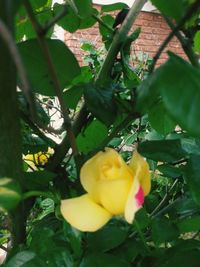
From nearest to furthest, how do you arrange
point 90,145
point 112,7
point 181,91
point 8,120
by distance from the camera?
point 181,91
point 8,120
point 90,145
point 112,7

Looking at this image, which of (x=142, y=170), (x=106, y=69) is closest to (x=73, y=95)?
(x=106, y=69)

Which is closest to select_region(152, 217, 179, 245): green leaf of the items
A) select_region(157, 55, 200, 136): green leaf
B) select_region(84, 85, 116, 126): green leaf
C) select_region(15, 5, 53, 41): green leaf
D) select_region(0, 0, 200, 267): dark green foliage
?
select_region(0, 0, 200, 267): dark green foliage

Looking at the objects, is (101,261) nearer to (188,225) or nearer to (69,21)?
(188,225)

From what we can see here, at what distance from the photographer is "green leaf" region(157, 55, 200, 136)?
32 centimetres

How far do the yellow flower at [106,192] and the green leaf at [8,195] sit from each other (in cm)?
5

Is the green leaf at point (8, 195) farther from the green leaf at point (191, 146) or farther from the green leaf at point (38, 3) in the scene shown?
the green leaf at point (38, 3)

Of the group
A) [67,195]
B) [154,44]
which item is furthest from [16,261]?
[154,44]

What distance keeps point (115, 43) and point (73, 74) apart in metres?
0.07

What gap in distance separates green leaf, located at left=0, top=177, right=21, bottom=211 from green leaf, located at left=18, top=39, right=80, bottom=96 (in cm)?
19

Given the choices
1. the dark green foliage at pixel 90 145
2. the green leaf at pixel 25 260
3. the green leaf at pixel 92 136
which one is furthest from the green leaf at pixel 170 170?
the green leaf at pixel 25 260

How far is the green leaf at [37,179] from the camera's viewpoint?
546mm

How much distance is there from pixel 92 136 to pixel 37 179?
16 cm

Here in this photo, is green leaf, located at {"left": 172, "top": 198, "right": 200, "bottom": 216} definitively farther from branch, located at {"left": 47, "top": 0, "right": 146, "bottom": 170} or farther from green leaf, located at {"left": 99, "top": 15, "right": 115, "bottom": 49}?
green leaf, located at {"left": 99, "top": 15, "right": 115, "bottom": 49}

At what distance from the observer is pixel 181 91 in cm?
33
